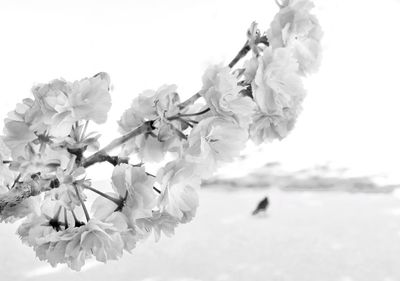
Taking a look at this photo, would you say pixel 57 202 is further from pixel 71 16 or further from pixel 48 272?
pixel 71 16

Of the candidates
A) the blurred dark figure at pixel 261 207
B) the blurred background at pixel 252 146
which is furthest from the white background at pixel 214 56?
the blurred dark figure at pixel 261 207

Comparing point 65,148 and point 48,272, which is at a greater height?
point 48,272

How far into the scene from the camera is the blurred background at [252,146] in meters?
1.65

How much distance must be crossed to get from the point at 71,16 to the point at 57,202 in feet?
7.33

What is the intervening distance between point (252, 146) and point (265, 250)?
874 millimetres

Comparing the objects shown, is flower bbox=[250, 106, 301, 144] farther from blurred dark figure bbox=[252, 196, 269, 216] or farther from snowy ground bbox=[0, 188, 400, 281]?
blurred dark figure bbox=[252, 196, 269, 216]

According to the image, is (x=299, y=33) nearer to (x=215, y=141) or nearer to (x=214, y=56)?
(x=215, y=141)

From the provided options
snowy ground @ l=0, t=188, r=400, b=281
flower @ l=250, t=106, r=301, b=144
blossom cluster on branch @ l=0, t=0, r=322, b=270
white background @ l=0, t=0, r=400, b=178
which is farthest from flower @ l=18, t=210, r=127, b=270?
white background @ l=0, t=0, r=400, b=178

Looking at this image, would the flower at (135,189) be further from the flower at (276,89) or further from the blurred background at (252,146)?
the blurred background at (252,146)

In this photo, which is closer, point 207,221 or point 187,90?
point 207,221

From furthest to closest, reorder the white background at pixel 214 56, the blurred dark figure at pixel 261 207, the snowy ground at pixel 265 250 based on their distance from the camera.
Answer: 1. the white background at pixel 214 56
2. the blurred dark figure at pixel 261 207
3. the snowy ground at pixel 265 250

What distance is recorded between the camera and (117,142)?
41cm

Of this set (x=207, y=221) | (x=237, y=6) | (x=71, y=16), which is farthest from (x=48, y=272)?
(x=237, y=6)

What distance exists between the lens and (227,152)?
395mm
